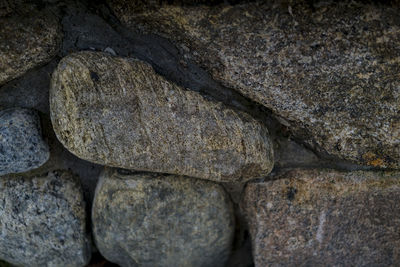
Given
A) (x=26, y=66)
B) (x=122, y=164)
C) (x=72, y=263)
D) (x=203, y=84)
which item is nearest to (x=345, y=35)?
(x=203, y=84)

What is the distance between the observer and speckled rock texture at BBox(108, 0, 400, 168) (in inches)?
31.2

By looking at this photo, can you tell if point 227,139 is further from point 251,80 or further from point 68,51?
point 68,51

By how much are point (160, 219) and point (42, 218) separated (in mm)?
357

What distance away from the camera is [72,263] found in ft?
3.90

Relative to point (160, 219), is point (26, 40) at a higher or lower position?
higher

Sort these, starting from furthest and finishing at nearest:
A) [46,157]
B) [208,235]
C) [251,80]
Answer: [208,235], [46,157], [251,80]

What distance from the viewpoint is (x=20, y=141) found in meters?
0.93

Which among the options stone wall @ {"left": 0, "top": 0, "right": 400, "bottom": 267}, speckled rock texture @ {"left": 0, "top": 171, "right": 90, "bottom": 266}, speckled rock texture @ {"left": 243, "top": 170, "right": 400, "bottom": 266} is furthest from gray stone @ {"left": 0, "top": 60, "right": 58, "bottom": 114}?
speckled rock texture @ {"left": 243, "top": 170, "right": 400, "bottom": 266}

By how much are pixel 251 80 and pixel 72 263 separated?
840mm

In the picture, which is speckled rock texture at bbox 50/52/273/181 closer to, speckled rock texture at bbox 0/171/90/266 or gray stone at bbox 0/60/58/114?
gray stone at bbox 0/60/58/114

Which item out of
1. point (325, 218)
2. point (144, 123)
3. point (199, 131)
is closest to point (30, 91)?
point (144, 123)

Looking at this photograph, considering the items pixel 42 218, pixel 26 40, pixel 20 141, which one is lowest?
pixel 42 218

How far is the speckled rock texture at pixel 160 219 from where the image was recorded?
1.05m

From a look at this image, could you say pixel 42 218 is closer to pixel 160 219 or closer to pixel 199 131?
pixel 160 219
